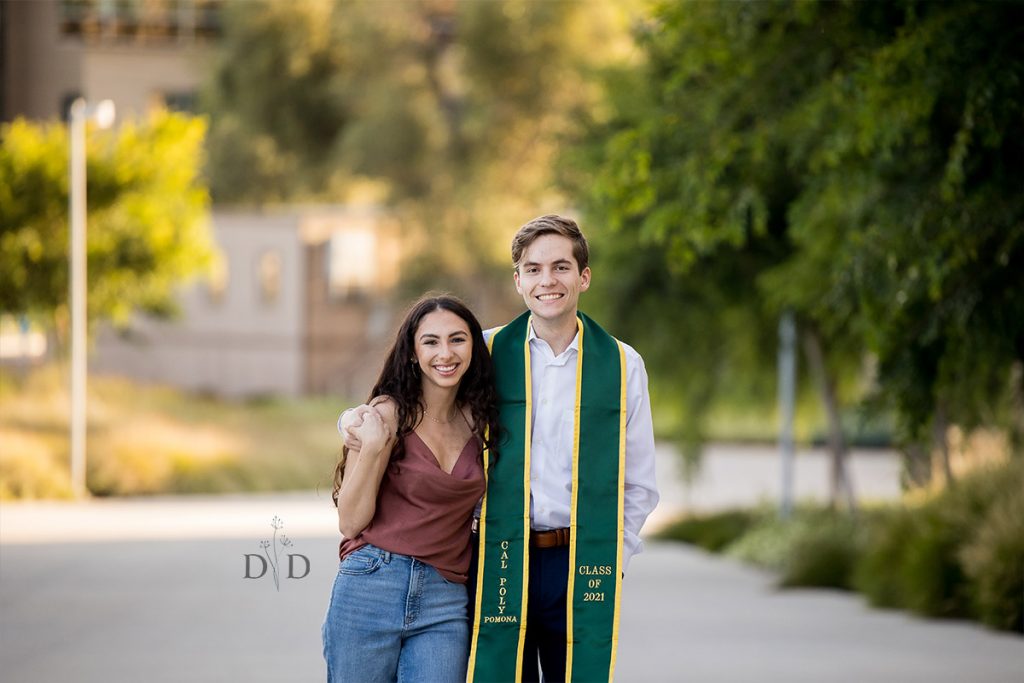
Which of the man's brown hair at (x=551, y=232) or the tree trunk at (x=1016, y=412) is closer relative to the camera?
the man's brown hair at (x=551, y=232)

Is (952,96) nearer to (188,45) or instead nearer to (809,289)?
(809,289)

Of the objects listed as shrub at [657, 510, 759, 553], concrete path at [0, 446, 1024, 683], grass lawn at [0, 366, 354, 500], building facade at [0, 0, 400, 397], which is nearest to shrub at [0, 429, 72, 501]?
grass lawn at [0, 366, 354, 500]

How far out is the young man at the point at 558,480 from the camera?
4.25 meters

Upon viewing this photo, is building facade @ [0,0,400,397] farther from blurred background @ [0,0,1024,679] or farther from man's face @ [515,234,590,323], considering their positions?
man's face @ [515,234,590,323]

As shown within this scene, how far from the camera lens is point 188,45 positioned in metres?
45.8

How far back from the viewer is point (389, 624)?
4.12 meters

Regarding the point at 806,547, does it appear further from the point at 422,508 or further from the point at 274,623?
the point at 422,508

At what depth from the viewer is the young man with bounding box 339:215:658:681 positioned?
4254 millimetres

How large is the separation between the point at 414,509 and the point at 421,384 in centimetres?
37

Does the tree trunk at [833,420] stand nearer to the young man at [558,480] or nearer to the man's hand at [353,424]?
the young man at [558,480]

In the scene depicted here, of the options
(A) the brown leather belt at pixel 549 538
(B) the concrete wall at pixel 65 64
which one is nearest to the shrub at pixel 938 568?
(A) the brown leather belt at pixel 549 538

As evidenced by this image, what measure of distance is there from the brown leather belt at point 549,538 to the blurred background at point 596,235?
100 centimetres

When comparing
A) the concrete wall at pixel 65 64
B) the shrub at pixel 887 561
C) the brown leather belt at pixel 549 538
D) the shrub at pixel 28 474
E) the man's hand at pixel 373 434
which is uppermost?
the concrete wall at pixel 65 64

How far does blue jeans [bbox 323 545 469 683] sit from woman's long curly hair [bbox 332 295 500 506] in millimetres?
300
